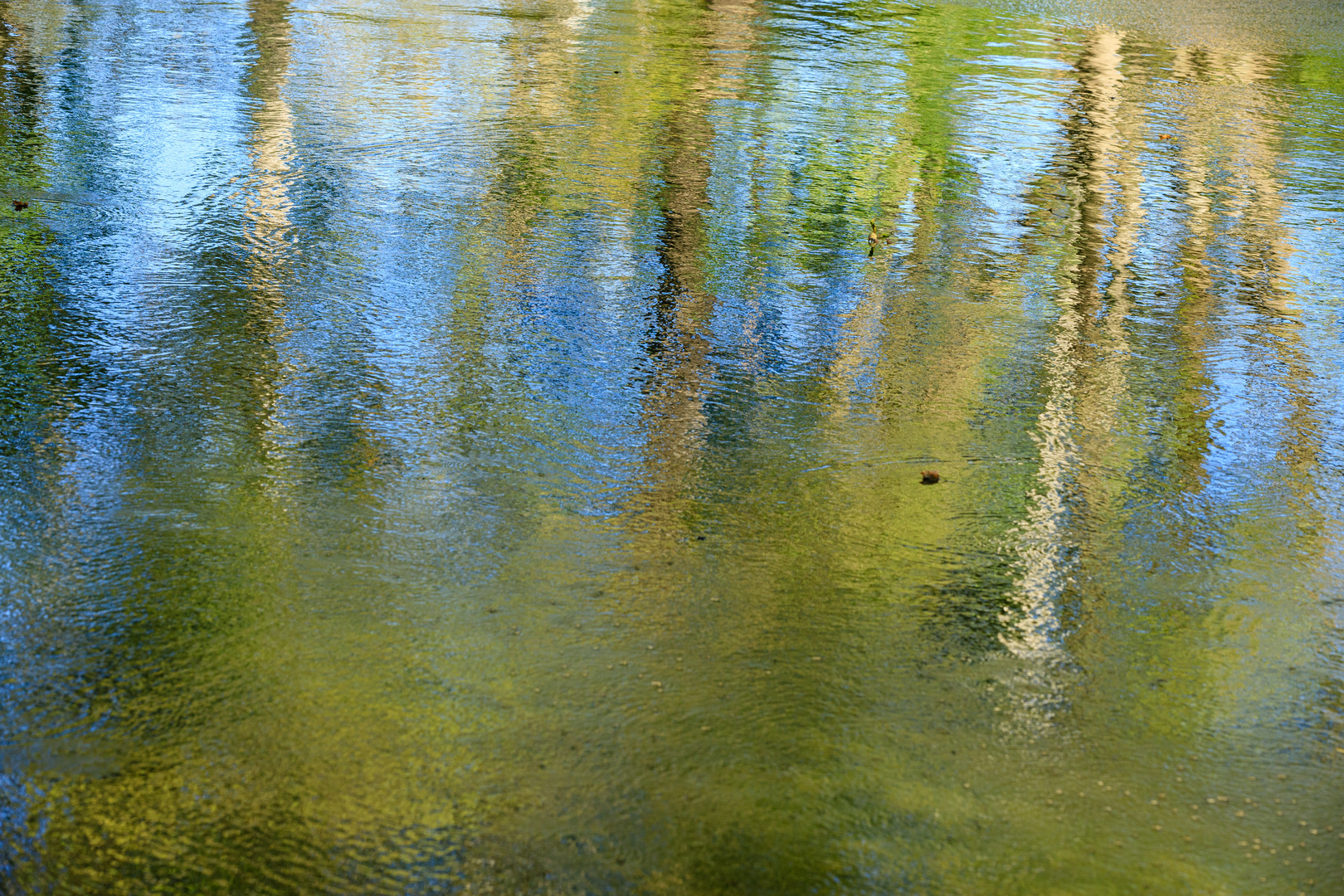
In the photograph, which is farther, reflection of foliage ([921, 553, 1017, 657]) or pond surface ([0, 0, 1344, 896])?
reflection of foliage ([921, 553, 1017, 657])

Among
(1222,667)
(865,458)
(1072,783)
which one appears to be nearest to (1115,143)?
(865,458)

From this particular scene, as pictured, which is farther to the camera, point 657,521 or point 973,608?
point 657,521

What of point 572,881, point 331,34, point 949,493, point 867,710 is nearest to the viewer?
point 572,881

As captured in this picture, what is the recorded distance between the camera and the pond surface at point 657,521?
2.59 metres

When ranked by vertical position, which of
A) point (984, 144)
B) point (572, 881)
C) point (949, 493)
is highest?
point (984, 144)

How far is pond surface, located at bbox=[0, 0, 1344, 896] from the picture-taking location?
2.59 metres

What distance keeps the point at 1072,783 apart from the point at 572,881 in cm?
116

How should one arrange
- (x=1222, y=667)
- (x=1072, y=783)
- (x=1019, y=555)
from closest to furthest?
(x=1072, y=783) → (x=1222, y=667) → (x=1019, y=555)

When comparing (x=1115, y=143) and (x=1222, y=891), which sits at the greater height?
(x=1115, y=143)

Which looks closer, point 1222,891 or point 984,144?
point 1222,891

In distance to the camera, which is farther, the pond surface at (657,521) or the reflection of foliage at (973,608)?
the reflection of foliage at (973,608)

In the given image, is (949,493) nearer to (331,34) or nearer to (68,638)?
(68,638)

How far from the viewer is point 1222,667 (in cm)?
320

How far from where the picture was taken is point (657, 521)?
12.3 feet
